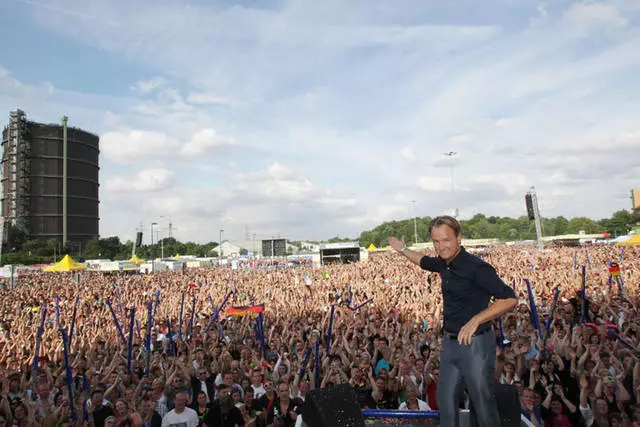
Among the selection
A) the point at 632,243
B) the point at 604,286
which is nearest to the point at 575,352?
the point at 604,286

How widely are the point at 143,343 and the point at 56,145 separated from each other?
3048 inches

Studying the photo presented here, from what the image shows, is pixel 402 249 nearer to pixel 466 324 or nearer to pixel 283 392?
pixel 466 324

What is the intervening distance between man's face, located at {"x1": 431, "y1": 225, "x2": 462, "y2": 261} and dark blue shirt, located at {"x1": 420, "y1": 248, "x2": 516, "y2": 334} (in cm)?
5

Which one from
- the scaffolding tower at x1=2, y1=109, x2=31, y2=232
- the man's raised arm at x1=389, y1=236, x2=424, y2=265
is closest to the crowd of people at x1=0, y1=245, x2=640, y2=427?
the man's raised arm at x1=389, y1=236, x2=424, y2=265

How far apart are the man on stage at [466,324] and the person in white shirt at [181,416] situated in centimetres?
329

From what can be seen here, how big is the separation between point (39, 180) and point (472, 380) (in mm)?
84383

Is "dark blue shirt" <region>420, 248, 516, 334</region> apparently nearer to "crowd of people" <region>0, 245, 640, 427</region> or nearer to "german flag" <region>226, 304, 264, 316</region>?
"crowd of people" <region>0, 245, 640, 427</region>

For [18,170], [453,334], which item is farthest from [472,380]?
[18,170]

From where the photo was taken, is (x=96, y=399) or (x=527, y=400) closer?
(x=527, y=400)

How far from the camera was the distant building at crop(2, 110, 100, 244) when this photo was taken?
72875mm

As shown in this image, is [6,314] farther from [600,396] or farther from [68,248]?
[68,248]

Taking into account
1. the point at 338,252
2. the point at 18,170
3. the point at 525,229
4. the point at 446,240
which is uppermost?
the point at 18,170

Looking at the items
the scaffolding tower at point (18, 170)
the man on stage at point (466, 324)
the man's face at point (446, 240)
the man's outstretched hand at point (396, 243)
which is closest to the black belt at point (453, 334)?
the man on stage at point (466, 324)

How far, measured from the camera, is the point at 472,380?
2.60 m
